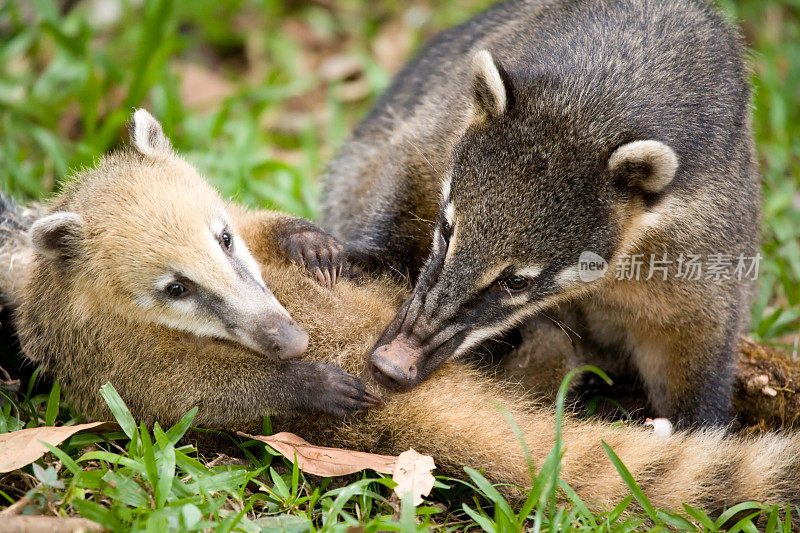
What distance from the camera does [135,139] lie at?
435 cm

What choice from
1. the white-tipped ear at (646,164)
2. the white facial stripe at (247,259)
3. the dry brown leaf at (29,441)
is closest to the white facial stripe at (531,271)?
the white-tipped ear at (646,164)

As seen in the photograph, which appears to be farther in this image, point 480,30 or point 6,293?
point 480,30

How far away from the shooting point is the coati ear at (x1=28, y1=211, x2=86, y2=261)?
3.82 m

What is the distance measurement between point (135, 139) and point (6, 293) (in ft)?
3.79

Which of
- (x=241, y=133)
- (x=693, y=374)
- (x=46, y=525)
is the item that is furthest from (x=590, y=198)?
(x=241, y=133)

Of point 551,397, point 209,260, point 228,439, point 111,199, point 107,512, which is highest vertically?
point 111,199

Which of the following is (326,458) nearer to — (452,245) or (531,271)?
(452,245)

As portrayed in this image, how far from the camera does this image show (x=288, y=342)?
3.76 metres

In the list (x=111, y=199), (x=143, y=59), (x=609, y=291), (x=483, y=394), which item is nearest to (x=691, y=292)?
(x=609, y=291)

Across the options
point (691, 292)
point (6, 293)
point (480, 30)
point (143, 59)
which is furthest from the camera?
point (143, 59)

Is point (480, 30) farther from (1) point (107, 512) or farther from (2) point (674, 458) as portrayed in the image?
(1) point (107, 512)

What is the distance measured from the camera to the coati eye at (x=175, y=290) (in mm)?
3863

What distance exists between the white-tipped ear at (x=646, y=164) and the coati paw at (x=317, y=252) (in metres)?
1.52

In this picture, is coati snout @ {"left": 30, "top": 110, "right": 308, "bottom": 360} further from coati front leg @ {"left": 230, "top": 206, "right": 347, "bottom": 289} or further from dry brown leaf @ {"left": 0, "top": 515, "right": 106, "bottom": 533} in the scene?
dry brown leaf @ {"left": 0, "top": 515, "right": 106, "bottom": 533}
